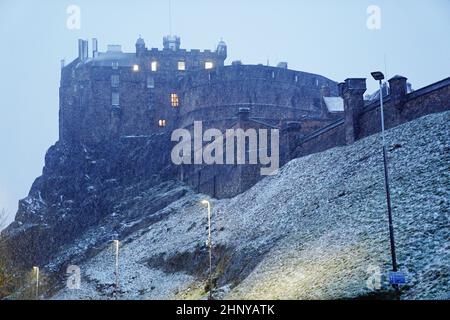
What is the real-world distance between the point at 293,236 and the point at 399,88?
10681mm

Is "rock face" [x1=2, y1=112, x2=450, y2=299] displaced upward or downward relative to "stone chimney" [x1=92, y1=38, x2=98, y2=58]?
downward

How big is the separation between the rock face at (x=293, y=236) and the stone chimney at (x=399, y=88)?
1.85m

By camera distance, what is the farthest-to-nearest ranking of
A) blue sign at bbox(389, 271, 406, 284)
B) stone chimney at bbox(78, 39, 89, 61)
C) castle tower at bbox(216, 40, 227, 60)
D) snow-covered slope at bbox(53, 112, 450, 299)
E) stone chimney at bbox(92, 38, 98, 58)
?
stone chimney at bbox(92, 38, 98, 58) < stone chimney at bbox(78, 39, 89, 61) < castle tower at bbox(216, 40, 227, 60) < snow-covered slope at bbox(53, 112, 450, 299) < blue sign at bbox(389, 271, 406, 284)

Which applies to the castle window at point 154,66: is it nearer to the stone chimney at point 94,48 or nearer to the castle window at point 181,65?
the castle window at point 181,65

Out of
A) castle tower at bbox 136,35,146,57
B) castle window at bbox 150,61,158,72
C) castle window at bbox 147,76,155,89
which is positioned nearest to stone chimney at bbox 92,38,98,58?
castle tower at bbox 136,35,146,57

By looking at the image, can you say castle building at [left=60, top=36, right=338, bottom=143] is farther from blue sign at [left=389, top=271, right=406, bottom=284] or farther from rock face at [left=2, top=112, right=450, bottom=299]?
blue sign at [left=389, top=271, right=406, bottom=284]

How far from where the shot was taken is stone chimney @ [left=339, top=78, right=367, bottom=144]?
37.2 m

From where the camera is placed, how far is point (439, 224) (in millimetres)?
21031

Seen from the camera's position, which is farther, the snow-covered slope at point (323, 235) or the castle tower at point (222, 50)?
the castle tower at point (222, 50)

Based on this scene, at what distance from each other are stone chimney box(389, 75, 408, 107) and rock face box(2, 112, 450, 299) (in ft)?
6.08

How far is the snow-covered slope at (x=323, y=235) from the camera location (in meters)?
20.6

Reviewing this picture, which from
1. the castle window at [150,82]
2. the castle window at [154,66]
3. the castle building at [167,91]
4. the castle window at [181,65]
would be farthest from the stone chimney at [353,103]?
the castle window at [154,66]

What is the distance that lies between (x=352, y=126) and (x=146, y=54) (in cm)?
5469

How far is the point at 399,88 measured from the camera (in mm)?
32688
